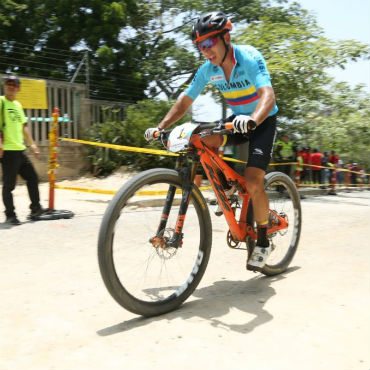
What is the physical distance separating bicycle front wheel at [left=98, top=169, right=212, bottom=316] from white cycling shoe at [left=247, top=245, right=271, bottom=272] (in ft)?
1.72

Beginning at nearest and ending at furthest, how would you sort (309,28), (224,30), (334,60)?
(224,30) < (334,60) < (309,28)

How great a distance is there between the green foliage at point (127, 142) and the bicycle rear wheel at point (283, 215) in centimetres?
769

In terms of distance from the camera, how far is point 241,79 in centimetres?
381

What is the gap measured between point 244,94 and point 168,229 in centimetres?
133

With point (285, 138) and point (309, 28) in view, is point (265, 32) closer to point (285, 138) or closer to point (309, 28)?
point (309, 28)

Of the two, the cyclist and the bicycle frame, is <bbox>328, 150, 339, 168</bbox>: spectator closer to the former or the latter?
the bicycle frame

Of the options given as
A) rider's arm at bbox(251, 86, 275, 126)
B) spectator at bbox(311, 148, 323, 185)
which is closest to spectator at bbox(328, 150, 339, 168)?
spectator at bbox(311, 148, 323, 185)

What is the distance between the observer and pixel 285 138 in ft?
47.5

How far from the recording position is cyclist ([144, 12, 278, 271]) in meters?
3.60

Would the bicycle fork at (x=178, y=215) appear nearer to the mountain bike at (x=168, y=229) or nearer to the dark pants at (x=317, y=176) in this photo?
the mountain bike at (x=168, y=229)

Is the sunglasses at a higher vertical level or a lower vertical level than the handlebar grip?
higher

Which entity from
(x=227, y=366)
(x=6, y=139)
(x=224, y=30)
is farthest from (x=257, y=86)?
(x=6, y=139)

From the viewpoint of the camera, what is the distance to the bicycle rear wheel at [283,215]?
4578 mm

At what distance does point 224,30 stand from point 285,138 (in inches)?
442
